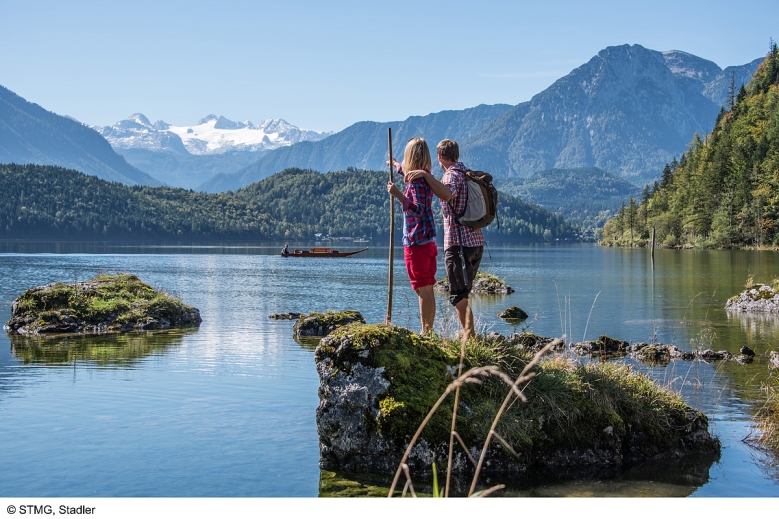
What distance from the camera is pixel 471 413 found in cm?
887

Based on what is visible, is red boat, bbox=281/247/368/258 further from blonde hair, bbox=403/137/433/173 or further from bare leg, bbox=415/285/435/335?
blonde hair, bbox=403/137/433/173

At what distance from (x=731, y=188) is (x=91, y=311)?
396 feet

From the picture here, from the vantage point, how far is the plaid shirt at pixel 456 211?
10.0 meters

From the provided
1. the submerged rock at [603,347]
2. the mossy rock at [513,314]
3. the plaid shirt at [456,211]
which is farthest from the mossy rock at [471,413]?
the mossy rock at [513,314]

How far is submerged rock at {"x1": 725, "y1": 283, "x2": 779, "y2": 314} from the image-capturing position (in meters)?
32.2

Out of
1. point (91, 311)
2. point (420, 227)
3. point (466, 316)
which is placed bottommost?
point (91, 311)

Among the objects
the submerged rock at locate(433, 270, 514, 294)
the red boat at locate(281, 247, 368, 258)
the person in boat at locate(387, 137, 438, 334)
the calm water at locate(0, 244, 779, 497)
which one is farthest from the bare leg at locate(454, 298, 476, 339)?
the red boat at locate(281, 247, 368, 258)

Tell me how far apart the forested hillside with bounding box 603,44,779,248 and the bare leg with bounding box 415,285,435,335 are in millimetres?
112160

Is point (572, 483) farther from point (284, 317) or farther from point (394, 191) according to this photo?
point (284, 317)

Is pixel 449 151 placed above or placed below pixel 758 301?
above

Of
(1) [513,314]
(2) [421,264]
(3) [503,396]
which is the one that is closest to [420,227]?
(2) [421,264]

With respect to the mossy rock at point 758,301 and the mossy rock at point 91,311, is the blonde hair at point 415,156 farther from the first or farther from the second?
the mossy rock at point 758,301

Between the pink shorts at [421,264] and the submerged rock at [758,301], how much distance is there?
26.7 metres
